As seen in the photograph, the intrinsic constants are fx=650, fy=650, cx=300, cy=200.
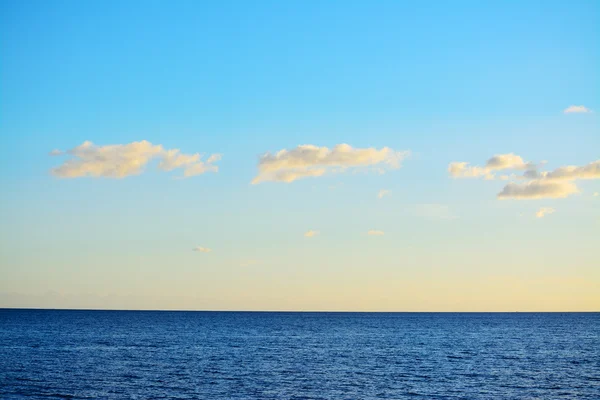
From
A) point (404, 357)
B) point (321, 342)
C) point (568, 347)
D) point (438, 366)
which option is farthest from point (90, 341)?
point (568, 347)

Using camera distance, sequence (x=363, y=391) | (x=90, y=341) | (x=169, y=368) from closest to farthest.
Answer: (x=363, y=391) < (x=169, y=368) < (x=90, y=341)

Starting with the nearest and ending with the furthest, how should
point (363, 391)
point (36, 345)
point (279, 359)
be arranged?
point (363, 391), point (279, 359), point (36, 345)

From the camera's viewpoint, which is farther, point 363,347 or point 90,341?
point 90,341

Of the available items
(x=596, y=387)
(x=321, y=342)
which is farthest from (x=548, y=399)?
(x=321, y=342)

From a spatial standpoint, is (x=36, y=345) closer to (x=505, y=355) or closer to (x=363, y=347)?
(x=363, y=347)

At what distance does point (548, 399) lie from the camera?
54.2m

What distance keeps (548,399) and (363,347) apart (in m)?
53.1

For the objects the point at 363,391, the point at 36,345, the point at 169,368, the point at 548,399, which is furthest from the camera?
the point at 36,345

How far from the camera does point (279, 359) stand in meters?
83.4

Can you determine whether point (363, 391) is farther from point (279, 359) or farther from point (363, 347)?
point (363, 347)

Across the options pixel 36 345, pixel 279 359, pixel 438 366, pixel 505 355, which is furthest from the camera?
pixel 36 345

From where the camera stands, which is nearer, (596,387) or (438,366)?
(596,387)

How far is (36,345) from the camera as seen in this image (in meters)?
102

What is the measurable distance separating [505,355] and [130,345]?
57460mm
